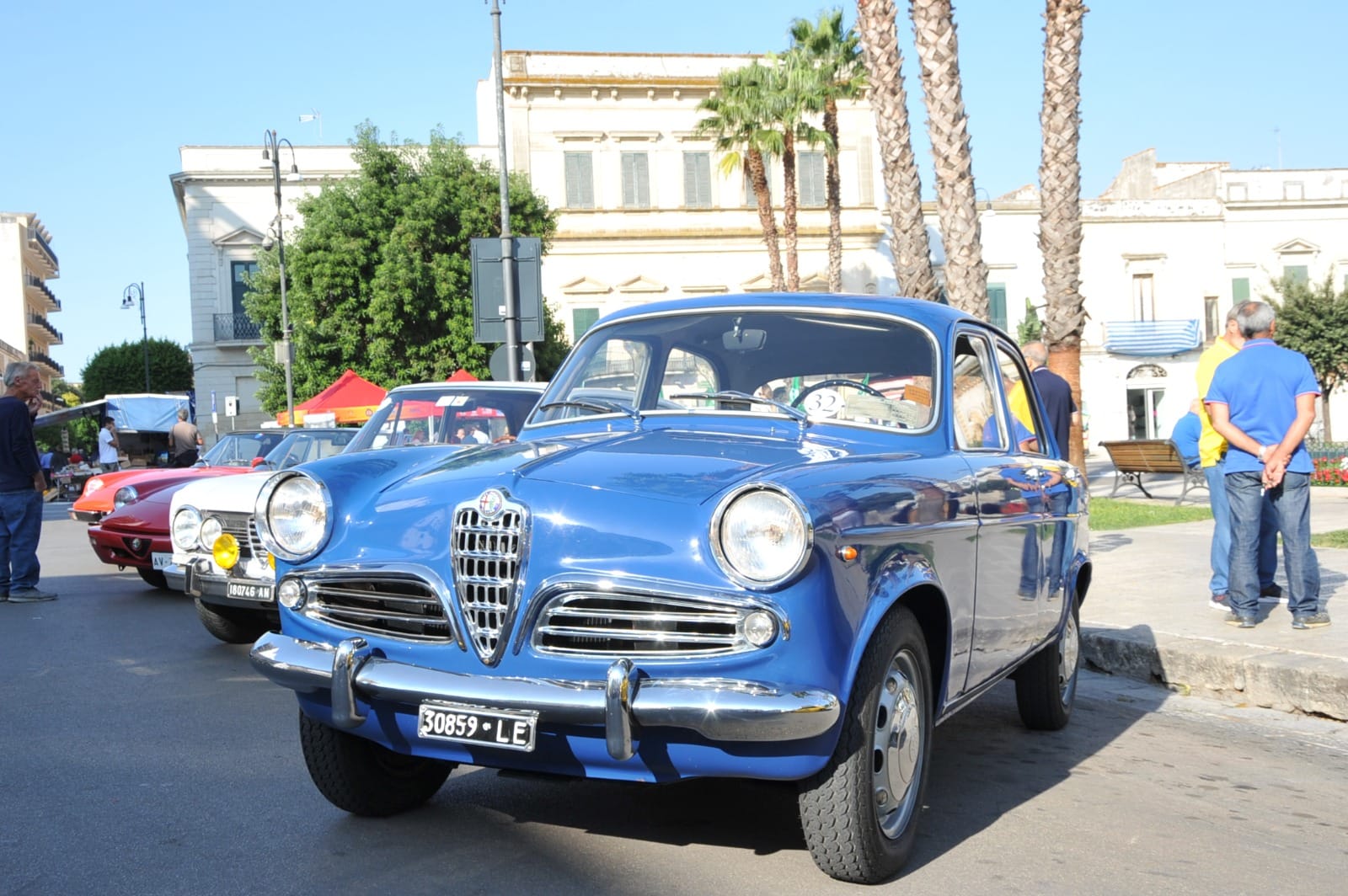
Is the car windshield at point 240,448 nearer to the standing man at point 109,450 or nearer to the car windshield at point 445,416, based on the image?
the car windshield at point 445,416

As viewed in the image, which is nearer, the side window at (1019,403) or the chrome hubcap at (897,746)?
the chrome hubcap at (897,746)

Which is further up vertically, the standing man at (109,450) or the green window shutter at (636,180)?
the green window shutter at (636,180)

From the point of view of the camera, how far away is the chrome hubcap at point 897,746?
3889 millimetres

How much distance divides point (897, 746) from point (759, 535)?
897 mm

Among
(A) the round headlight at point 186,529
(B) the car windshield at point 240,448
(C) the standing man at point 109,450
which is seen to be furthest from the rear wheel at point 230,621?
(C) the standing man at point 109,450

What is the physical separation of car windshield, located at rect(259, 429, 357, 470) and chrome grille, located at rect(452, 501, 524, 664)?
25.9ft

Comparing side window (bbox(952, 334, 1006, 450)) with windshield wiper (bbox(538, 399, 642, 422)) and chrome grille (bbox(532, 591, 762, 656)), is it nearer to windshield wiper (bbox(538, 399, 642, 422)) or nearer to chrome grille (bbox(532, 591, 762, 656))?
windshield wiper (bbox(538, 399, 642, 422))

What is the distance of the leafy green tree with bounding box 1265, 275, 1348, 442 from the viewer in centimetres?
4188

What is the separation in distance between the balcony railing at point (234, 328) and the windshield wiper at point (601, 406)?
1786 inches

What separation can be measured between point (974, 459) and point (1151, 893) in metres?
1.61

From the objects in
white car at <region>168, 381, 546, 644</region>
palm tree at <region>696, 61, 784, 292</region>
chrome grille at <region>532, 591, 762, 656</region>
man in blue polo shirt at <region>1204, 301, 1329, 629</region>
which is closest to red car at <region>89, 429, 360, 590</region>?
white car at <region>168, 381, 546, 644</region>

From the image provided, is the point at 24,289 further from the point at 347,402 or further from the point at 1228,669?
the point at 1228,669

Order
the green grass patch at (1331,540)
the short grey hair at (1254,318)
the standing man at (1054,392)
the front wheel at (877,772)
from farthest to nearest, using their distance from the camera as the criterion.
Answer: the green grass patch at (1331,540), the standing man at (1054,392), the short grey hair at (1254,318), the front wheel at (877,772)

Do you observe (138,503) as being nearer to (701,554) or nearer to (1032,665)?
(1032,665)
